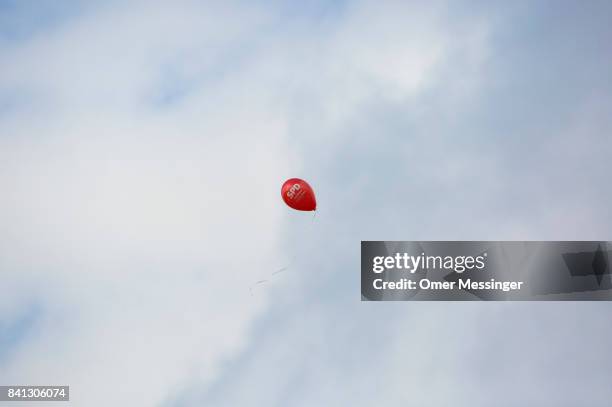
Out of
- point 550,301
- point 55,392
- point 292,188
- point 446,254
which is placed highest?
point 292,188

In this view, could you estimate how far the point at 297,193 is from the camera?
1257 cm

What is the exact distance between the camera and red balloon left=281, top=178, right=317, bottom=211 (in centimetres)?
1255

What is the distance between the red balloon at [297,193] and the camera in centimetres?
1255

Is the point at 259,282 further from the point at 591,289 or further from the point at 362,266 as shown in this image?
the point at 591,289

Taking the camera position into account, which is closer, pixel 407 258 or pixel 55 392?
pixel 55 392

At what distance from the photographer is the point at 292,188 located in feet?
41.1

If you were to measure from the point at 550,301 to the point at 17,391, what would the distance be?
918cm

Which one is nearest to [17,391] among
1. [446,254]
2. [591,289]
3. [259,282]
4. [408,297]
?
[259,282]
